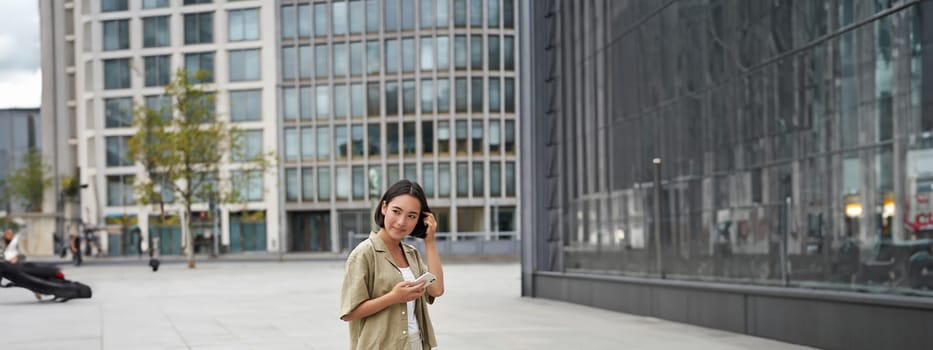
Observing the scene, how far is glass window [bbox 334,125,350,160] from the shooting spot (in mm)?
79125

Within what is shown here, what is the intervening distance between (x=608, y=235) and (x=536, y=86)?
455 cm

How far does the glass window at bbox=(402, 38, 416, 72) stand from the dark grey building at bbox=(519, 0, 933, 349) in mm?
52968

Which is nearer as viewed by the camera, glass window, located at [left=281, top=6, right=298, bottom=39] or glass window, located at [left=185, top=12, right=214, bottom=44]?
glass window, located at [left=281, top=6, right=298, bottom=39]

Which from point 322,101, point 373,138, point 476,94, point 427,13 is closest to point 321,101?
point 322,101

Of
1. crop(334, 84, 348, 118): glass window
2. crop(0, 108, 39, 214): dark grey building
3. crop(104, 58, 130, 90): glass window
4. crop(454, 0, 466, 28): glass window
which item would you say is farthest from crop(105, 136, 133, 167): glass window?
crop(0, 108, 39, 214): dark grey building

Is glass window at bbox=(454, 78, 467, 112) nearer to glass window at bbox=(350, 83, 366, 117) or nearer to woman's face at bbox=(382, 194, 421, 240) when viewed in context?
glass window at bbox=(350, 83, 366, 117)

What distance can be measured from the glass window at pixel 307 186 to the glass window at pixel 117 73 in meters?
14.4

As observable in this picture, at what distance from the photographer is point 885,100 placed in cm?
1216

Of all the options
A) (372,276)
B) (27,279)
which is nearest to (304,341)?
(372,276)

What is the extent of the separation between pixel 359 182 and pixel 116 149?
18119 mm

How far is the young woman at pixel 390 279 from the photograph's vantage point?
493cm

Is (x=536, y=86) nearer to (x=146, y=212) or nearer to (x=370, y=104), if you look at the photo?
(x=370, y=104)

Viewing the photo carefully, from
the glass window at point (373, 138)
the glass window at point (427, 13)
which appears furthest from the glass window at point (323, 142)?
the glass window at point (427, 13)

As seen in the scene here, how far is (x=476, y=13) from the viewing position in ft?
252
